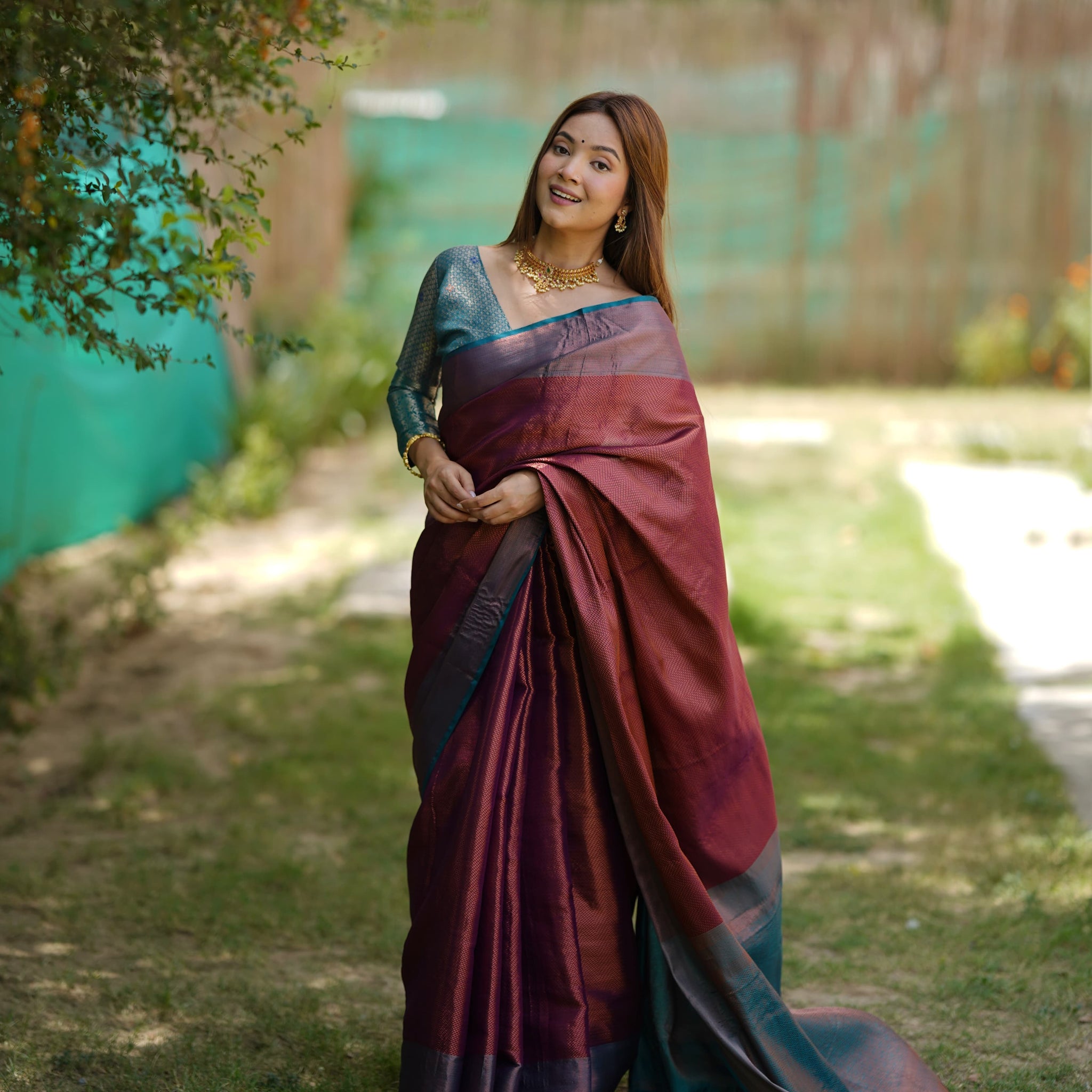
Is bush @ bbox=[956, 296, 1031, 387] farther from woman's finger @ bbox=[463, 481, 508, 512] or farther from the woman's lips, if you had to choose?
woman's finger @ bbox=[463, 481, 508, 512]

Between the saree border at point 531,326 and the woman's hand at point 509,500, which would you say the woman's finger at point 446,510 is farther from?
the saree border at point 531,326

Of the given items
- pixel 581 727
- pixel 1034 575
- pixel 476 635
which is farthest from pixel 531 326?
pixel 1034 575

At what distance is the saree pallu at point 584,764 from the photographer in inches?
95.2

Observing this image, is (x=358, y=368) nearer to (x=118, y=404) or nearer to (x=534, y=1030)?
(x=118, y=404)

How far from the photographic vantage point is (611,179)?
259cm

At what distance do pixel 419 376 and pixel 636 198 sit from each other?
1.88 ft

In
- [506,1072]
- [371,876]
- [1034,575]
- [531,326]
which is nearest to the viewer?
[506,1072]

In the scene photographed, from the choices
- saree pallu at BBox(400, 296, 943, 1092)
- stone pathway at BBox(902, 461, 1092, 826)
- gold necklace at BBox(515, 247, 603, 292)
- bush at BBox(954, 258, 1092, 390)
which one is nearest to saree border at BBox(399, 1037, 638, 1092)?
saree pallu at BBox(400, 296, 943, 1092)

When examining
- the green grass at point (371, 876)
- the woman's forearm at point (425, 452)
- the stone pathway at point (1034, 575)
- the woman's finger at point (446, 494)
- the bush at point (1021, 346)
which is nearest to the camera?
the woman's finger at point (446, 494)

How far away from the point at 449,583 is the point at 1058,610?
164 inches

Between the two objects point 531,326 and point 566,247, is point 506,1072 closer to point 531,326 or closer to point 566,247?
point 531,326

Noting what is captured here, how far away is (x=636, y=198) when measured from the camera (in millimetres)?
2664

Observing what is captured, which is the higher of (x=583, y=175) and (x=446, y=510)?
(x=583, y=175)

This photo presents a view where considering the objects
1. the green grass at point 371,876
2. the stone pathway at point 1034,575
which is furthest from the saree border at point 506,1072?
the stone pathway at point 1034,575
